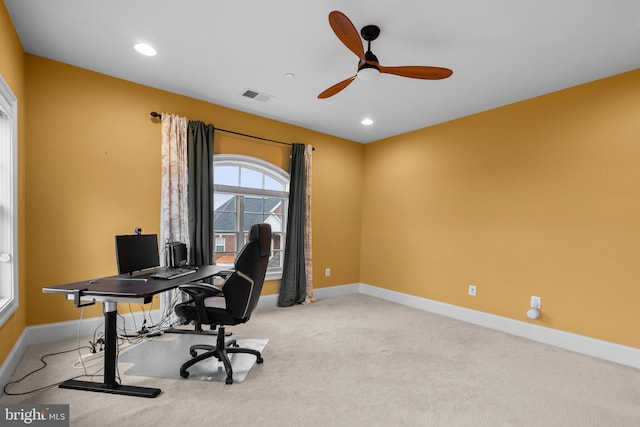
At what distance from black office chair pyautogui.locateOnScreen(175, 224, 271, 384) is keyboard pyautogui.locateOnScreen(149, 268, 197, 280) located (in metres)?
0.28

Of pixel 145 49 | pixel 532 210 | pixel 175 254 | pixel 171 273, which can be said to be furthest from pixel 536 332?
pixel 145 49

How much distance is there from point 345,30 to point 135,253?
2446mm

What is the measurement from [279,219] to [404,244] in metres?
1.98

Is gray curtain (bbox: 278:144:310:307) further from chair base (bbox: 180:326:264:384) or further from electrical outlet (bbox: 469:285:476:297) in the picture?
electrical outlet (bbox: 469:285:476:297)

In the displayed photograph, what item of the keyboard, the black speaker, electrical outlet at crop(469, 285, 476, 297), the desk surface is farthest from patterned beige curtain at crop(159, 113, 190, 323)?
electrical outlet at crop(469, 285, 476, 297)

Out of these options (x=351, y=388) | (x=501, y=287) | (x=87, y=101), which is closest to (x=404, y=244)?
(x=501, y=287)

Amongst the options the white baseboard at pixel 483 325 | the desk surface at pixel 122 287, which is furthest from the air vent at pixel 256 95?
the white baseboard at pixel 483 325

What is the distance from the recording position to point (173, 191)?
3.55 m

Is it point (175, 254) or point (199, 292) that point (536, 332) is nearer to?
point (199, 292)

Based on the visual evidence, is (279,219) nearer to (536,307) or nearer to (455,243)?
(455,243)

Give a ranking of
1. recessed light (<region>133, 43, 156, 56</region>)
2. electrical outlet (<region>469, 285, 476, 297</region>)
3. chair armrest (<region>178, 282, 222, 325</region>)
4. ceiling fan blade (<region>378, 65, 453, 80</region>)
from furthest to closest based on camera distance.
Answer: electrical outlet (<region>469, 285, 476, 297</region>) → recessed light (<region>133, 43, 156, 56</region>) → chair armrest (<region>178, 282, 222, 325</region>) → ceiling fan blade (<region>378, 65, 453, 80</region>)

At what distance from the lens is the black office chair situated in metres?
2.39

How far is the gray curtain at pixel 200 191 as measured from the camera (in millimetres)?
3680

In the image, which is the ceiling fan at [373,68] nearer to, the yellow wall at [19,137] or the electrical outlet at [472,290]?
the yellow wall at [19,137]
